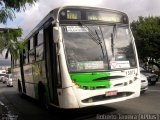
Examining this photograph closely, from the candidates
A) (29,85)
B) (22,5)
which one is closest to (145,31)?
(29,85)

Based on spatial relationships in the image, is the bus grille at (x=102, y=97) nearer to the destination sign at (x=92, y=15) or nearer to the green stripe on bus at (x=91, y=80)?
the green stripe on bus at (x=91, y=80)

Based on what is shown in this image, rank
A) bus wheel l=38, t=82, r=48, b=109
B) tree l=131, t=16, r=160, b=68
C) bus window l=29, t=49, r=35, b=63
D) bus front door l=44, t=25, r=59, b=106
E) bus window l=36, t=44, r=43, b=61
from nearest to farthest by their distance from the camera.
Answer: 1. bus front door l=44, t=25, r=59, b=106
2. bus window l=36, t=44, r=43, b=61
3. bus wheel l=38, t=82, r=48, b=109
4. bus window l=29, t=49, r=35, b=63
5. tree l=131, t=16, r=160, b=68

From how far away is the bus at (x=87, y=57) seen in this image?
9859 mm

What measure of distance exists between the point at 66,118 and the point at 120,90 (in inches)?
81.3

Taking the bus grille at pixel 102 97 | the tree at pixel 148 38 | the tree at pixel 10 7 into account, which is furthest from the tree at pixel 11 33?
the tree at pixel 148 38

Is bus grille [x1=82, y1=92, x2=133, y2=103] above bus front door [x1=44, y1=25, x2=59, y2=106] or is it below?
below

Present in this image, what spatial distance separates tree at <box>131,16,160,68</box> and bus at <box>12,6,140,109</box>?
3856cm

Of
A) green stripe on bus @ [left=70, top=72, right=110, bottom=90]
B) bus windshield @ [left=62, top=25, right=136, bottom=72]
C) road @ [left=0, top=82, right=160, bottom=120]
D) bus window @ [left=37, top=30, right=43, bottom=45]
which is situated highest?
bus window @ [left=37, top=30, right=43, bottom=45]

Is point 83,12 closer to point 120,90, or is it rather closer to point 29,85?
point 120,90

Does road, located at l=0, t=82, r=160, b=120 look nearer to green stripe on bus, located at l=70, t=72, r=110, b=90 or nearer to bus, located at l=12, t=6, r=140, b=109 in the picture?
bus, located at l=12, t=6, r=140, b=109

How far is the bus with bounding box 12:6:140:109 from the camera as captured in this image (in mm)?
9859

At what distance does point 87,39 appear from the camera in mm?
10359

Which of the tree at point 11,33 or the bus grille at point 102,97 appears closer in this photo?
the tree at point 11,33

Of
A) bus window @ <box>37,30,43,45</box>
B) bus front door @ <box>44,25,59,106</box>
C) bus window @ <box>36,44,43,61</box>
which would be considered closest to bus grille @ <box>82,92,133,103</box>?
bus front door @ <box>44,25,59,106</box>
